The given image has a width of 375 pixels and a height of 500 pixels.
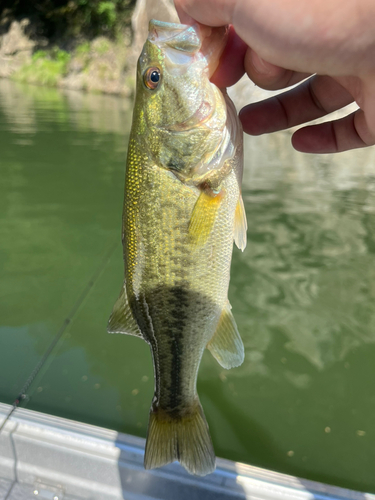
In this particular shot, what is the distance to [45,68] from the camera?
23.4 metres

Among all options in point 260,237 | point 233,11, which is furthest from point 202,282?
point 260,237

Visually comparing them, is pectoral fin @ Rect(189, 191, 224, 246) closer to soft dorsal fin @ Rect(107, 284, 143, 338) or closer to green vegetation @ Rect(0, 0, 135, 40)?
soft dorsal fin @ Rect(107, 284, 143, 338)

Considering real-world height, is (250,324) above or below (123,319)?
below

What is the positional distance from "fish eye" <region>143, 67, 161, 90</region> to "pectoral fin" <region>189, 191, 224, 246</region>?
0.43 meters

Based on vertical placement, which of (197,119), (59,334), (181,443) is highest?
(197,119)

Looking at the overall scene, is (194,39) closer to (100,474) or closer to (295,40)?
(295,40)

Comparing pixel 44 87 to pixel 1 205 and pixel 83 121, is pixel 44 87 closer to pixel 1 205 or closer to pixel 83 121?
pixel 83 121

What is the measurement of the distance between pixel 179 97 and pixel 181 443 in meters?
1.31

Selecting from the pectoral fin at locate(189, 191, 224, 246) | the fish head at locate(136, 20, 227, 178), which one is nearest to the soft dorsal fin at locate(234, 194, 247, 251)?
the pectoral fin at locate(189, 191, 224, 246)

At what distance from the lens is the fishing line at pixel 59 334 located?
6.47ft

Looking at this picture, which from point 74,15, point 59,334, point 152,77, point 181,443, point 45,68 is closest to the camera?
point 152,77

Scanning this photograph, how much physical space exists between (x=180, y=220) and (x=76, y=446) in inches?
45.7

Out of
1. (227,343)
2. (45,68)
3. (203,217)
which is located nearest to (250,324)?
(227,343)

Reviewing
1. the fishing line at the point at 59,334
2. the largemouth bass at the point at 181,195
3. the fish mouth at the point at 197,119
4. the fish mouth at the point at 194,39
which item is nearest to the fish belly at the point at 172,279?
the largemouth bass at the point at 181,195
